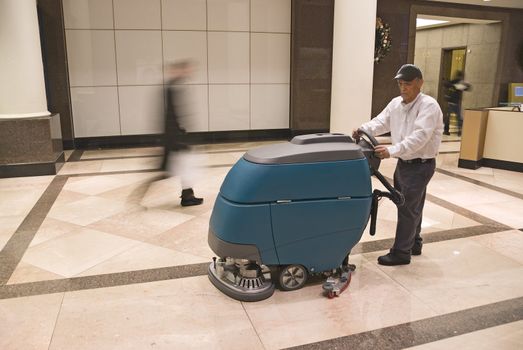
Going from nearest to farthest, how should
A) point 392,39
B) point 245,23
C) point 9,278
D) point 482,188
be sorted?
1. point 9,278
2. point 482,188
3. point 245,23
4. point 392,39

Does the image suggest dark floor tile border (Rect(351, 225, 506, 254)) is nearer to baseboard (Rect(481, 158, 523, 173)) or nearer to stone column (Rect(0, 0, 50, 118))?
baseboard (Rect(481, 158, 523, 173))

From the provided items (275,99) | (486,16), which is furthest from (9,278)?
(486,16)

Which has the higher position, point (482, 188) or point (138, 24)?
point (138, 24)

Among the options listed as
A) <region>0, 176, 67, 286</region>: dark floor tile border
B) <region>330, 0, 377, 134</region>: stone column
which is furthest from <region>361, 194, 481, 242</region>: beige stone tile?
<region>0, 176, 67, 286</region>: dark floor tile border

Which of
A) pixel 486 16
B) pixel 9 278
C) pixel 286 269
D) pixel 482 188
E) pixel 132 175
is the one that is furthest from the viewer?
pixel 486 16

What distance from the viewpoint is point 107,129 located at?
25.8ft

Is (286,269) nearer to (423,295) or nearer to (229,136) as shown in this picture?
(423,295)

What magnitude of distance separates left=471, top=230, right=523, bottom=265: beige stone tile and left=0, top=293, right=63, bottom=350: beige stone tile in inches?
128

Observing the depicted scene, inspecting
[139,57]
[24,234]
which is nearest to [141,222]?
[24,234]

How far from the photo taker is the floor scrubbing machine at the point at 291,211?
2504mm

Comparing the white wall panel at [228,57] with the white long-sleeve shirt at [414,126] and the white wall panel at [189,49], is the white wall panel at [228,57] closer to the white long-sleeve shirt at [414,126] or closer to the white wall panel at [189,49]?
the white wall panel at [189,49]

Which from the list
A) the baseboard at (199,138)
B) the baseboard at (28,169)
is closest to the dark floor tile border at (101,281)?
the baseboard at (28,169)

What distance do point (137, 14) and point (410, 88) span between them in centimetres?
607

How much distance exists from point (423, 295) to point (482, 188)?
3.19m
